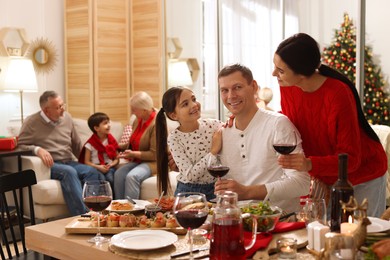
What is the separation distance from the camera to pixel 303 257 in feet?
5.49

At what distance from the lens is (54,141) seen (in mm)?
5336

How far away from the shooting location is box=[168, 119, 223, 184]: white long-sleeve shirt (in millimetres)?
2823

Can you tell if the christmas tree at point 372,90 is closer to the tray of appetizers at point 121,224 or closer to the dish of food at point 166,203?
the dish of food at point 166,203

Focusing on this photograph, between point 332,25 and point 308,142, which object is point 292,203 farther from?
point 332,25

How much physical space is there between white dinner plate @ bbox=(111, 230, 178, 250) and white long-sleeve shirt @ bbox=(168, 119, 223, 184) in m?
0.92

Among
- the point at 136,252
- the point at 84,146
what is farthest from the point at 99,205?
the point at 84,146

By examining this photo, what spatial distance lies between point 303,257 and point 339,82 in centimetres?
110

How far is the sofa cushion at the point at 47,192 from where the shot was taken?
488cm

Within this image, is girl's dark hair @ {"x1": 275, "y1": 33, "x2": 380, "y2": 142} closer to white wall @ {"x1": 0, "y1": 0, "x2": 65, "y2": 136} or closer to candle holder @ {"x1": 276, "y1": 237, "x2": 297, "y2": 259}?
candle holder @ {"x1": 276, "y1": 237, "x2": 297, "y2": 259}

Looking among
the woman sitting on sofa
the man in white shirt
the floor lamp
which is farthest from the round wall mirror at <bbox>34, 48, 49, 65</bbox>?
the man in white shirt

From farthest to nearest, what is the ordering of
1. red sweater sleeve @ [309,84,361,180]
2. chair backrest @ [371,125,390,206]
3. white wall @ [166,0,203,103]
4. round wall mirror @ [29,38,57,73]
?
white wall @ [166,0,203,103] → round wall mirror @ [29,38,57,73] → chair backrest @ [371,125,390,206] → red sweater sleeve @ [309,84,361,180]

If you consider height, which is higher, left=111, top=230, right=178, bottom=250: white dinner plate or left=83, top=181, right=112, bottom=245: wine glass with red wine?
left=83, top=181, right=112, bottom=245: wine glass with red wine

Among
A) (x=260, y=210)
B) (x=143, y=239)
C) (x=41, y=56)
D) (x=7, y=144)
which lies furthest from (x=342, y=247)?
(x=41, y=56)

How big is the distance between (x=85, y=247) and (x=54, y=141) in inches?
142
